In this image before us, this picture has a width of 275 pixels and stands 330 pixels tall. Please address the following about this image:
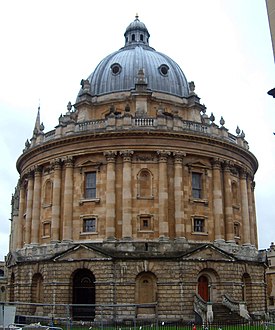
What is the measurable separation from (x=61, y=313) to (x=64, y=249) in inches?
210

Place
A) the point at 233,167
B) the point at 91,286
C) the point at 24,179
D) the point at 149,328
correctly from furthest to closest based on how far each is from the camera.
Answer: the point at 24,179 → the point at 233,167 → the point at 91,286 → the point at 149,328

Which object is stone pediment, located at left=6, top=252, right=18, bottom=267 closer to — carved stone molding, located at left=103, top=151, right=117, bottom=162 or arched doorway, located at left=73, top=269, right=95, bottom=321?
arched doorway, located at left=73, top=269, right=95, bottom=321

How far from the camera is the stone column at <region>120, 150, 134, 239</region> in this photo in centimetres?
4238

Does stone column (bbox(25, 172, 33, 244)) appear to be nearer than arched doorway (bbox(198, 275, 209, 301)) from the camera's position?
No

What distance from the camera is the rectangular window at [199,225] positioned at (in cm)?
4434

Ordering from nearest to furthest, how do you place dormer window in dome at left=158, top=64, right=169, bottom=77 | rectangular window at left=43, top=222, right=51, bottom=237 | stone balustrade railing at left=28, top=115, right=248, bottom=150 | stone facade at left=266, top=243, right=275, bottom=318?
stone balustrade railing at left=28, top=115, right=248, bottom=150 < rectangular window at left=43, top=222, right=51, bottom=237 < dormer window in dome at left=158, top=64, right=169, bottom=77 < stone facade at left=266, top=243, right=275, bottom=318

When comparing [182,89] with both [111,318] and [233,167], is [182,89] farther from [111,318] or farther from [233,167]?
[111,318]

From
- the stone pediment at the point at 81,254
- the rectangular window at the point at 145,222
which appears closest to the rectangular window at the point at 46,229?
the stone pediment at the point at 81,254

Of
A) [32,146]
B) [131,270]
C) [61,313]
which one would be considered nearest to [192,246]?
[131,270]

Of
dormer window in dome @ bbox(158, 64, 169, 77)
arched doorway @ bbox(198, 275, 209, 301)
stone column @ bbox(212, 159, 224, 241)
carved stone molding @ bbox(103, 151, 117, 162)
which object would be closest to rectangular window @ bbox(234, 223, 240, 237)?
stone column @ bbox(212, 159, 224, 241)

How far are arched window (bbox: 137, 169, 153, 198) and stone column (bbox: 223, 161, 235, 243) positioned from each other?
7.41 meters

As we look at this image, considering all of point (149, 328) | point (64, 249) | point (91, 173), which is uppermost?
point (91, 173)

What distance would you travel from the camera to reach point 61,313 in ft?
134

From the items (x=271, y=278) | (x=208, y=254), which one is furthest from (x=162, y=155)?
(x=271, y=278)
